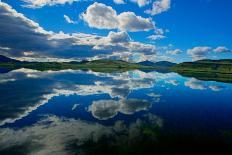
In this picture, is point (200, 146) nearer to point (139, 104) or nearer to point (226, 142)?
point (226, 142)

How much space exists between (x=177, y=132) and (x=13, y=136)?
69.4 feet

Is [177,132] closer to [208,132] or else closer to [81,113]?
[208,132]

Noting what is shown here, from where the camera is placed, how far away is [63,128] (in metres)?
34.7

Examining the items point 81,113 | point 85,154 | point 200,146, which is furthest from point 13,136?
point 200,146

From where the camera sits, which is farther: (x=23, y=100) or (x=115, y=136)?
(x=23, y=100)

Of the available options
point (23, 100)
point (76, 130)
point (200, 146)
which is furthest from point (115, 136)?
point (23, 100)

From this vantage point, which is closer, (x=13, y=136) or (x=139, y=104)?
(x=13, y=136)

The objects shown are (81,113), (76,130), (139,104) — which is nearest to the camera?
(76,130)

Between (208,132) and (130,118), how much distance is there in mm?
12525

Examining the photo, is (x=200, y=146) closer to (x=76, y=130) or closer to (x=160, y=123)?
(x=160, y=123)

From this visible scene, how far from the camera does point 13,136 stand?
1185 inches

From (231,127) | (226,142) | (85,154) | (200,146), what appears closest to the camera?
(85,154)

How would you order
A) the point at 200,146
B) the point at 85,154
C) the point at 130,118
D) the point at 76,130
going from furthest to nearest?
the point at 130,118 → the point at 76,130 → the point at 200,146 → the point at 85,154

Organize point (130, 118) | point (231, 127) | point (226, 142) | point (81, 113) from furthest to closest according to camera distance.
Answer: point (81, 113), point (130, 118), point (231, 127), point (226, 142)
